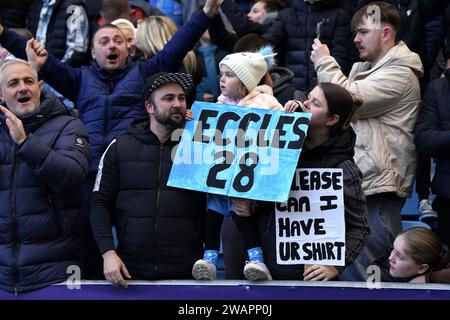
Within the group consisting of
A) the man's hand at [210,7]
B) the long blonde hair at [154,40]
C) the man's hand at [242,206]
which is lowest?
the man's hand at [242,206]

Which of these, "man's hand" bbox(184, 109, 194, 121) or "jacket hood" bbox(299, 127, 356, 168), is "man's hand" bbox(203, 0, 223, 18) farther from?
"jacket hood" bbox(299, 127, 356, 168)

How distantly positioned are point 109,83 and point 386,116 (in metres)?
2.06

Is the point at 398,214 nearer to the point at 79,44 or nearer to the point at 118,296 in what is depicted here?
the point at 118,296

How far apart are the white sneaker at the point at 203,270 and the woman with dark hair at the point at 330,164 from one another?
37 centimetres

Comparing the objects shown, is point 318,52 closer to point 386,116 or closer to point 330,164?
point 386,116

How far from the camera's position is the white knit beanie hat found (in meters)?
7.46

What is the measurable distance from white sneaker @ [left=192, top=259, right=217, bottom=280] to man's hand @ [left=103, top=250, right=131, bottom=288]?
42 centimetres

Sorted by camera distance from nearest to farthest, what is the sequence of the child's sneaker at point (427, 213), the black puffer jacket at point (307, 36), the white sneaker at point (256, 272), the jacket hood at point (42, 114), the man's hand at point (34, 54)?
1. the white sneaker at point (256, 272)
2. the jacket hood at point (42, 114)
3. the man's hand at point (34, 54)
4. the child's sneaker at point (427, 213)
5. the black puffer jacket at point (307, 36)

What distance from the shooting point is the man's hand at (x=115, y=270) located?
22.6 feet

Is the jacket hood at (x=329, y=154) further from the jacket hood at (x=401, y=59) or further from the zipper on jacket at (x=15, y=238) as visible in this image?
the zipper on jacket at (x=15, y=238)

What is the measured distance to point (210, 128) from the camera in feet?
23.5

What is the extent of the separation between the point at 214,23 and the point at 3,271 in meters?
3.51

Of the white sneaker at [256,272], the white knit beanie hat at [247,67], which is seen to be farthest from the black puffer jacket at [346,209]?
the white knit beanie hat at [247,67]

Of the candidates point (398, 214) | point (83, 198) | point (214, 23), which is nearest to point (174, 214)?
point (83, 198)
